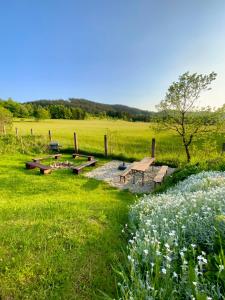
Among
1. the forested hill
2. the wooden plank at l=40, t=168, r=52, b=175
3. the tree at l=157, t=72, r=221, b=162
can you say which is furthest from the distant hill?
the wooden plank at l=40, t=168, r=52, b=175

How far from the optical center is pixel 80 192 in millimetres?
7402

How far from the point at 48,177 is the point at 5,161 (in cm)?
461

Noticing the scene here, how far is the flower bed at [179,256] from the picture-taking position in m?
1.58

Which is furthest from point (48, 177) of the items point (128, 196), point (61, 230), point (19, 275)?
point (19, 275)

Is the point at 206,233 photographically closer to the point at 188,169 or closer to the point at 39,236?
the point at 39,236

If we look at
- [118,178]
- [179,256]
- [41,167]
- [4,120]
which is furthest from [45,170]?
[4,120]

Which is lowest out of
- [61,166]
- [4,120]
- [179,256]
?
[61,166]

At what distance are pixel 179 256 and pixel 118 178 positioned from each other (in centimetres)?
747

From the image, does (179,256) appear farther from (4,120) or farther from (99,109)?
(99,109)

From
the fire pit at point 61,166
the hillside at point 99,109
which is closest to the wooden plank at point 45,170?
the fire pit at point 61,166

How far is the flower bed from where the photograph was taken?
62.2 inches

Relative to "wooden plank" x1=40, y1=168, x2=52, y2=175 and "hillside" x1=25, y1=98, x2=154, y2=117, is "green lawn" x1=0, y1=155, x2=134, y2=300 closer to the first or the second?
"wooden plank" x1=40, y1=168, x2=52, y2=175

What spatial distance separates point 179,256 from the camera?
221cm

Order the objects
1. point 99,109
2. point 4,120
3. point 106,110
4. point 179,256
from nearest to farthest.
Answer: point 179,256 → point 4,120 → point 106,110 → point 99,109
